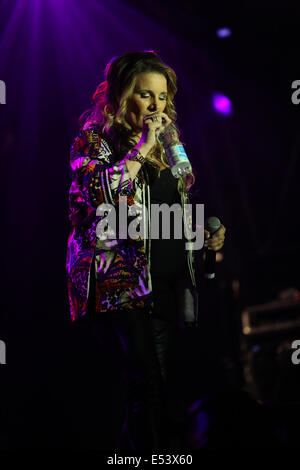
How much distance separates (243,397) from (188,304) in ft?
1.33

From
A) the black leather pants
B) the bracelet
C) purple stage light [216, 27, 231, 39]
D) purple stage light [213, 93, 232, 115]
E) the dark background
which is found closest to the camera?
the black leather pants

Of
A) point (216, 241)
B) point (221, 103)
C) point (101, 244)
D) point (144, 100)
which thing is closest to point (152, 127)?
point (144, 100)

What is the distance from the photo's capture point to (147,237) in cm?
179

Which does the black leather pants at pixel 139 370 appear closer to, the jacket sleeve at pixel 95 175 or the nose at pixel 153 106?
the jacket sleeve at pixel 95 175

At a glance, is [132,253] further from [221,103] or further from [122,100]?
[221,103]

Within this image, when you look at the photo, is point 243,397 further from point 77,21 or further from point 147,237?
point 77,21

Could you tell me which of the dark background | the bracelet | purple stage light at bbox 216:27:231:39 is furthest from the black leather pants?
purple stage light at bbox 216:27:231:39

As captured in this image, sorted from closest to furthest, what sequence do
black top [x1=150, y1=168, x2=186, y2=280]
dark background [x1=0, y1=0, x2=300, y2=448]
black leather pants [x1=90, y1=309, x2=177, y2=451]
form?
1. black leather pants [x1=90, y1=309, x2=177, y2=451]
2. black top [x1=150, y1=168, x2=186, y2=280]
3. dark background [x1=0, y1=0, x2=300, y2=448]

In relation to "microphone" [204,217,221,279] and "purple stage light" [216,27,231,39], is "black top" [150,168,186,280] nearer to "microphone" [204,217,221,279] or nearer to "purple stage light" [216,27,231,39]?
"microphone" [204,217,221,279]

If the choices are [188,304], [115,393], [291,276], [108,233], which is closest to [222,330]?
[115,393]

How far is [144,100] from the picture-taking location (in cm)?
189

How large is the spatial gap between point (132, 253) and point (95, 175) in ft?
0.98

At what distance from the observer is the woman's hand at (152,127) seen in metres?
1.68

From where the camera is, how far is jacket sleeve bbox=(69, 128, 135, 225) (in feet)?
5.35
